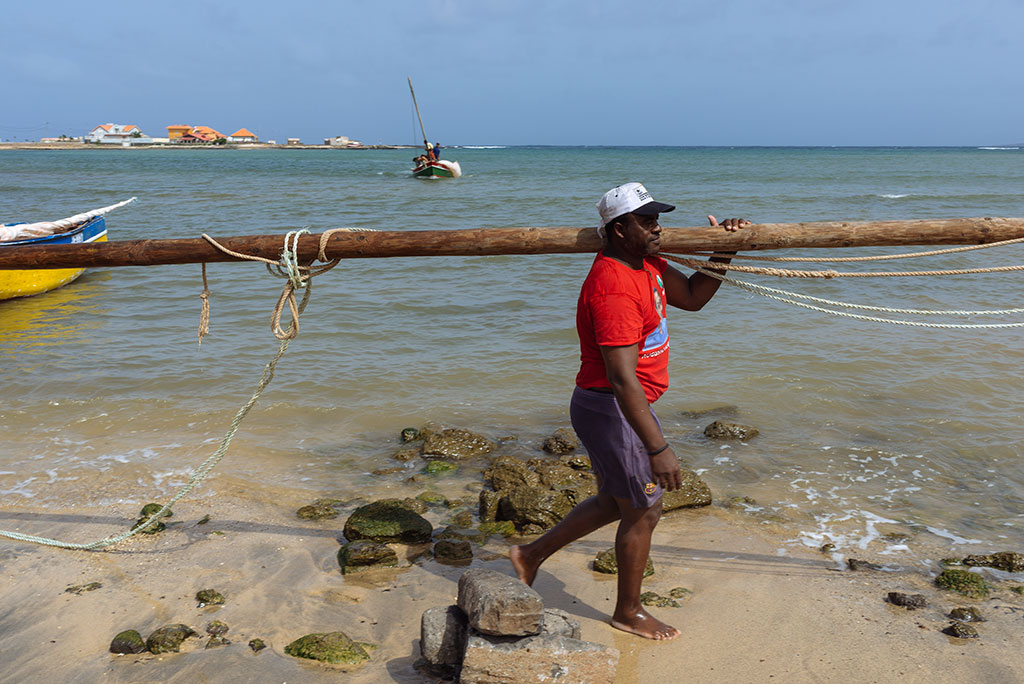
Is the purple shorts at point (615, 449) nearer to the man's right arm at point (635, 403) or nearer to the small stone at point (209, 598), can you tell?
the man's right arm at point (635, 403)

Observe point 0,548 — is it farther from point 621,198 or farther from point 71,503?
point 621,198

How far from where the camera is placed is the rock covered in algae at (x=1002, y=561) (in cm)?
393

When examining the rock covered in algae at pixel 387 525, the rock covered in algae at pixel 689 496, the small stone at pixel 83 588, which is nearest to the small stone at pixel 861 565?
the rock covered in algae at pixel 689 496

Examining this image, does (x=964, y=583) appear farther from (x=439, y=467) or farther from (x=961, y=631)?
(x=439, y=467)

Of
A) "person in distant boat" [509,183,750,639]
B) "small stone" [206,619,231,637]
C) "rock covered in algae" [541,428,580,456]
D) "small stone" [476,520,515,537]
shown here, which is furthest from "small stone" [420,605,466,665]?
"rock covered in algae" [541,428,580,456]

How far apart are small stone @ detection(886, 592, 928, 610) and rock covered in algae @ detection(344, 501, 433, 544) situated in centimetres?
233

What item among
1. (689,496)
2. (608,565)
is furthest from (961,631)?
(689,496)

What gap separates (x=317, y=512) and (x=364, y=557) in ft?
2.59

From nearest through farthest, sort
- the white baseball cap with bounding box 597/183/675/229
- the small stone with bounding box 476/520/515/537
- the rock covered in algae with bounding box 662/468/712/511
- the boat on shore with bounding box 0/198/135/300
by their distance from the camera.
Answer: the white baseball cap with bounding box 597/183/675/229 → the small stone with bounding box 476/520/515/537 → the rock covered in algae with bounding box 662/468/712/511 → the boat on shore with bounding box 0/198/135/300

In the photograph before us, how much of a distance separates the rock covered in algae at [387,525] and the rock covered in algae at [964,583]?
2603 mm

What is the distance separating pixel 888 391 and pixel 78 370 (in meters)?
7.50

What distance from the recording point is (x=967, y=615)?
11.3ft

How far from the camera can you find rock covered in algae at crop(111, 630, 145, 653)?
3.21m

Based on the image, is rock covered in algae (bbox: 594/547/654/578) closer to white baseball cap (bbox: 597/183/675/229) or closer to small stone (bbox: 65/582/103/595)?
white baseball cap (bbox: 597/183/675/229)
